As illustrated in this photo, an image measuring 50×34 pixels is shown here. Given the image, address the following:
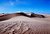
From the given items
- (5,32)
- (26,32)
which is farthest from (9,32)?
(26,32)

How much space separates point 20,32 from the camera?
2270mm

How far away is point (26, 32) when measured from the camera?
2.24 m

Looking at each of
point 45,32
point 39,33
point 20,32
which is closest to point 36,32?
point 39,33

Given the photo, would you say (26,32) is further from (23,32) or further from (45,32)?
(45,32)

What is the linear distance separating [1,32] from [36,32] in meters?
0.89

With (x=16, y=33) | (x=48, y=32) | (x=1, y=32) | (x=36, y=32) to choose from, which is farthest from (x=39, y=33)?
(x=1, y=32)

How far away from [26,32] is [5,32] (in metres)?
0.53

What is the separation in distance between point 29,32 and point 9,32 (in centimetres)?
50

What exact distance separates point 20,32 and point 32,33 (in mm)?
307

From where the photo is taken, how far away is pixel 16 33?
2.19 m

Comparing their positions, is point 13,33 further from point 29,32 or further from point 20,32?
point 29,32

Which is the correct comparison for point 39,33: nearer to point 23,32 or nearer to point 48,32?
point 48,32

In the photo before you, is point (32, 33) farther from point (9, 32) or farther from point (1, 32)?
point (1, 32)

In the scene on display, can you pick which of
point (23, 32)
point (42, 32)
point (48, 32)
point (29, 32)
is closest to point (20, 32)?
point (23, 32)
